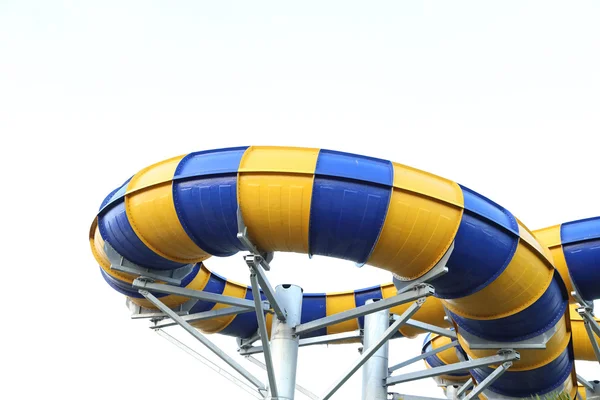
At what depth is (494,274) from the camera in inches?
515

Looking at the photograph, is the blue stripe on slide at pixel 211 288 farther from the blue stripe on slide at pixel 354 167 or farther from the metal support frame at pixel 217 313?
the blue stripe on slide at pixel 354 167

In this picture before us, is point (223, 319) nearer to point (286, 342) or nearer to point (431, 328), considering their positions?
point (286, 342)

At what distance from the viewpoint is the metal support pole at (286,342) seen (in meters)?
14.8

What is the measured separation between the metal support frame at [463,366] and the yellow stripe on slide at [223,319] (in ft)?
16.2

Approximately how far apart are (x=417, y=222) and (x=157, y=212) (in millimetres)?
5158

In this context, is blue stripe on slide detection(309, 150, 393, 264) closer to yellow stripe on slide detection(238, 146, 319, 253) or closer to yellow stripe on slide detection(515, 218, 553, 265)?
yellow stripe on slide detection(238, 146, 319, 253)

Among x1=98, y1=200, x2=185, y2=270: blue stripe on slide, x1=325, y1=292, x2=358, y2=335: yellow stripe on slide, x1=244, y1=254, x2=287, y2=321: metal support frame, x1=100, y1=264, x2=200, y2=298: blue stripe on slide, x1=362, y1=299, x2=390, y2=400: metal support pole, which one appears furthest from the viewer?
x1=325, y1=292, x2=358, y2=335: yellow stripe on slide

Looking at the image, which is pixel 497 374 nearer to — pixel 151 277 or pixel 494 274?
pixel 494 274

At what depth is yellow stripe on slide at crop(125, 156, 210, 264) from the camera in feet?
42.7

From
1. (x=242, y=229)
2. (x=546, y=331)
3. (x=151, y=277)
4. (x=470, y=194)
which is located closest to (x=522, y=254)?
(x=470, y=194)

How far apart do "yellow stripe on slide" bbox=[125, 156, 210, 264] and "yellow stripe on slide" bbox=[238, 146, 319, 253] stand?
1.53 metres

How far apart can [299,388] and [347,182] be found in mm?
9368

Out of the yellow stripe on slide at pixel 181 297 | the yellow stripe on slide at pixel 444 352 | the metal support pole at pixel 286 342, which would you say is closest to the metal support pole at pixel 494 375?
the metal support pole at pixel 286 342

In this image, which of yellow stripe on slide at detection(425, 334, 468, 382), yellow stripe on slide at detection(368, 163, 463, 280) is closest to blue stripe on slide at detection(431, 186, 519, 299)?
yellow stripe on slide at detection(368, 163, 463, 280)
